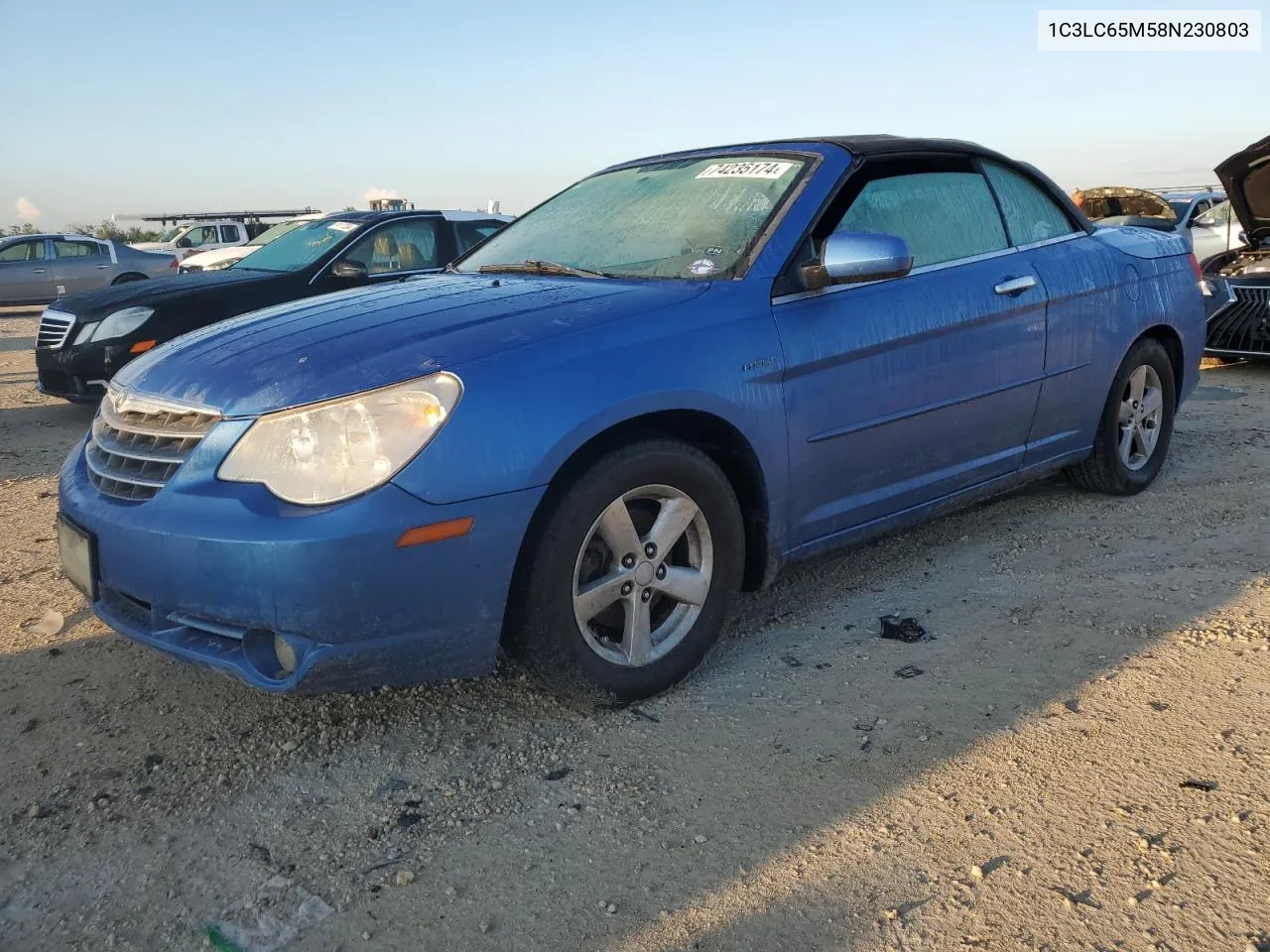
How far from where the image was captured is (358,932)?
208cm

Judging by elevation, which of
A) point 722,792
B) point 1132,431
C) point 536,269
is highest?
point 536,269

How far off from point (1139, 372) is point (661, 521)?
2.85m

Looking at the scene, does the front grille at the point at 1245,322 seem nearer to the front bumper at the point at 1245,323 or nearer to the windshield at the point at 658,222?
the front bumper at the point at 1245,323

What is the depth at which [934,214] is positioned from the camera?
385 cm

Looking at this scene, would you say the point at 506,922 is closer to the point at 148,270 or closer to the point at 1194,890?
the point at 1194,890

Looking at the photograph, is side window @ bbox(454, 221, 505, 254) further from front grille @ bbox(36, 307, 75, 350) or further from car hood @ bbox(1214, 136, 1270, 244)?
car hood @ bbox(1214, 136, 1270, 244)

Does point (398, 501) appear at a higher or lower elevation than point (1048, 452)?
higher

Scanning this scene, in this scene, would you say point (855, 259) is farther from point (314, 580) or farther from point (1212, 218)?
point (1212, 218)

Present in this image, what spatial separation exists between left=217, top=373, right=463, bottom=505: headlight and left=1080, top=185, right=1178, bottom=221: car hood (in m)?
12.3

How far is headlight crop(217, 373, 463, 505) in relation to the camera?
8.00ft

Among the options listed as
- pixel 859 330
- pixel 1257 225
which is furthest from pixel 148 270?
pixel 859 330

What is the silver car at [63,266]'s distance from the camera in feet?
57.4

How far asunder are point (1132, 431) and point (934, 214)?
166 cm

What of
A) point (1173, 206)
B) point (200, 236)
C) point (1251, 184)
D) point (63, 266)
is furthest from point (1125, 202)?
point (200, 236)
